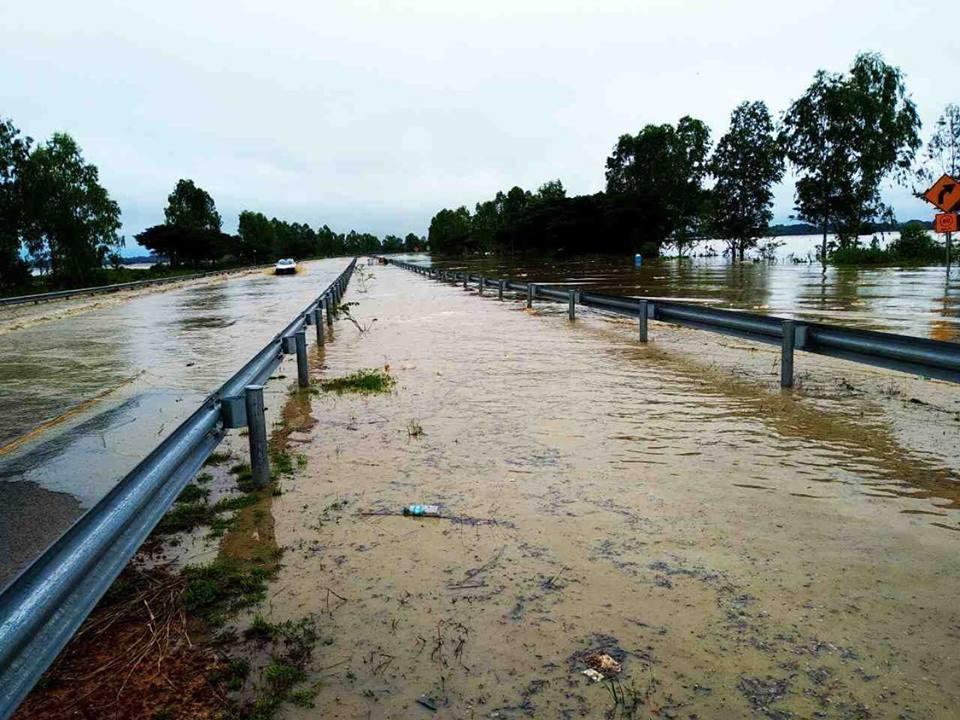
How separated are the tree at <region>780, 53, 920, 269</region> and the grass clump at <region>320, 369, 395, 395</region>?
45.8 m

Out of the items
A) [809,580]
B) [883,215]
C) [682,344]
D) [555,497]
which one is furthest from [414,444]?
[883,215]

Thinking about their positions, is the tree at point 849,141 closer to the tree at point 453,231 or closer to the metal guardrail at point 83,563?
the metal guardrail at point 83,563

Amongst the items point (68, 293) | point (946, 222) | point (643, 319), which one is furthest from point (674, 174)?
point (643, 319)

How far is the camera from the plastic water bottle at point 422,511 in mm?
4168

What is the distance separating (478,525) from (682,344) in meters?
8.19

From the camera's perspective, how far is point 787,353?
750 centimetres

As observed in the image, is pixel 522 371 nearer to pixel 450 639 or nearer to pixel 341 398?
pixel 341 398

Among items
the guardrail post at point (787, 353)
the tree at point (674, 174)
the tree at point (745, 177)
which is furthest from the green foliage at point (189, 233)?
the guardrail post at point (787, 353)

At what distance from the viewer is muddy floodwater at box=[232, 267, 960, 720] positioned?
2496 millimetres

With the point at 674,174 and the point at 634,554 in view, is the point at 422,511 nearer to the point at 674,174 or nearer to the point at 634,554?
the point at 634,554

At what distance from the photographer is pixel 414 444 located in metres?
5.70

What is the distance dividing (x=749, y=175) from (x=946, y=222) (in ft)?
136

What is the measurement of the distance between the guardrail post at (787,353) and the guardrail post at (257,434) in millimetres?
5737

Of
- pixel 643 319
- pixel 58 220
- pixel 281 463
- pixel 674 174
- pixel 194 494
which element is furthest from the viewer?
pixel 674 174
